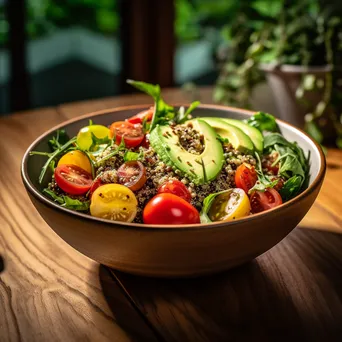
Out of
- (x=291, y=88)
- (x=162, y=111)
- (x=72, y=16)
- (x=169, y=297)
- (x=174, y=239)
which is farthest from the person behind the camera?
(x=72, y=16)

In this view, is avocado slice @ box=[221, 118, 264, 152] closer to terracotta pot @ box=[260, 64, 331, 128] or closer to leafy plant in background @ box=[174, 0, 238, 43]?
terracotta pot @ box=[260, 64, 331, 128]

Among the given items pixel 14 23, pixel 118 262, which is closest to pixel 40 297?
pixel 118 262

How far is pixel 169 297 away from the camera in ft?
2.87

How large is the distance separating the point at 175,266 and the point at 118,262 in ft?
0.27

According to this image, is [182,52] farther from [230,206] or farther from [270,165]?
[230,206]

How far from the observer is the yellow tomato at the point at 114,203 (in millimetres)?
850

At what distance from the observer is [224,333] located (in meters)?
0.81

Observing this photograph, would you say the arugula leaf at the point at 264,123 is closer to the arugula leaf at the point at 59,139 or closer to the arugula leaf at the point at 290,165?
the arugula leaf at the point at 290,165

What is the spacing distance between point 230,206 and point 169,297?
16cm

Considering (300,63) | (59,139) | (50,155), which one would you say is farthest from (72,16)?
(50,155)

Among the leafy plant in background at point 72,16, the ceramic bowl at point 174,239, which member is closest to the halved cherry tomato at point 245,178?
the ceramic bowl at point 174,239

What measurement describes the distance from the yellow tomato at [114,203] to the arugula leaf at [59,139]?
27cm

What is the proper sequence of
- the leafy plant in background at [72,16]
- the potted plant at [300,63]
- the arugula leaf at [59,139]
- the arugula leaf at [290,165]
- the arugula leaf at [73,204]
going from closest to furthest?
the arugula leaf at [73,204]
the arugula leaf at [290,165]
the arugula leaf at [59,139]
the potted plant at [300,63]
the leafy plant in background at [72,16]

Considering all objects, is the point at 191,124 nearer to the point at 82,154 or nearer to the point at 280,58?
the point at 82,154
